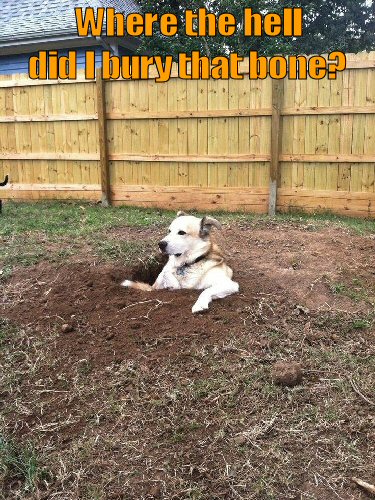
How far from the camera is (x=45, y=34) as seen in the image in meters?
13.2

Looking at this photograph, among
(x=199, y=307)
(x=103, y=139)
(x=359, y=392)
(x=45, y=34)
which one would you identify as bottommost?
(x=359, y=392)

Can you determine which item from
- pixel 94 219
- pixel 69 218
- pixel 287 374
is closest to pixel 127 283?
pixel 287 374

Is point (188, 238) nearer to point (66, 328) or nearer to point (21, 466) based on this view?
point (66, 328)

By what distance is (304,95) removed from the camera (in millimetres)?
7727

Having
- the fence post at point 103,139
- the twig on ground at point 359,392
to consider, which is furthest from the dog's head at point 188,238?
the fence post at point 103,139

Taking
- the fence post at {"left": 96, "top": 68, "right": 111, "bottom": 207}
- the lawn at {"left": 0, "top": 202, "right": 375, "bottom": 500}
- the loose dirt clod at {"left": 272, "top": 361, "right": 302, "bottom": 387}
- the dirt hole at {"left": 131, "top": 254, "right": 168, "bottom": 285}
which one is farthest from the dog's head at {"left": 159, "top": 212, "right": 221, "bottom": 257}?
the fence post at {"left": 96, "top": 68, "right": 111, "bottom": 207}

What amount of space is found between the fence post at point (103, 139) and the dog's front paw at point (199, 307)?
5.50 m

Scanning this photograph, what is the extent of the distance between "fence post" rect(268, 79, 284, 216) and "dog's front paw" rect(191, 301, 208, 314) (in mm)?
4447

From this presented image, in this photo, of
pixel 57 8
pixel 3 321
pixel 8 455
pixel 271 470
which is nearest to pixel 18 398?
pixel 8 455

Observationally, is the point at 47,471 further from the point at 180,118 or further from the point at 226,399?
the point at 180,118

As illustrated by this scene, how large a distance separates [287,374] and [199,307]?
0.99 meters

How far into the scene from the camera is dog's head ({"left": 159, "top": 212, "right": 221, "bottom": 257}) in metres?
4.28

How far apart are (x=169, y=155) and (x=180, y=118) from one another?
0.65 m

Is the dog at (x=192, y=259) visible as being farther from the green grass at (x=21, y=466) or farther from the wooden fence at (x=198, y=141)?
the wooden fence at (x=198, y=141)
